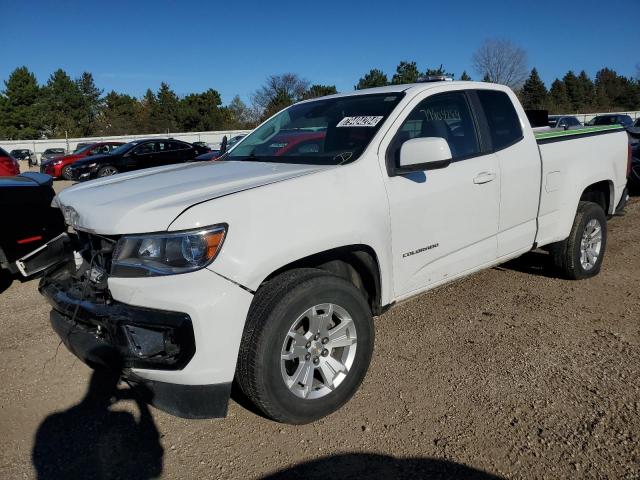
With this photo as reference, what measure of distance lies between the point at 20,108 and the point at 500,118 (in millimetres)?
77124

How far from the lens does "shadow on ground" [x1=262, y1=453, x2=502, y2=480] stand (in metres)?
2.40

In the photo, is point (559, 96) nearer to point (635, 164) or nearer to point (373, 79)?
point (373, 79)

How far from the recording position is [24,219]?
4531 mm

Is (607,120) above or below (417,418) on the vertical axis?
above

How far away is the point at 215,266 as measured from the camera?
92.7 inches

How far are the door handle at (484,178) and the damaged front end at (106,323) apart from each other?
229cm

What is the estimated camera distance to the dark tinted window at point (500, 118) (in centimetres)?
396

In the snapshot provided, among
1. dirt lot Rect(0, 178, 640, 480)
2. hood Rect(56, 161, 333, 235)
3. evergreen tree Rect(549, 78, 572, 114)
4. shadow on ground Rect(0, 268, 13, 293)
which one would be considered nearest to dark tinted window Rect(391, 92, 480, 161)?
hood Rect(56, 161, 333, 235)

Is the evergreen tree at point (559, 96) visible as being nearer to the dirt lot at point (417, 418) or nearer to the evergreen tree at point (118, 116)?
the evergreen tree at point (118, 116)

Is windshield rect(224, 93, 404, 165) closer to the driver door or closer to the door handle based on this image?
the driver door

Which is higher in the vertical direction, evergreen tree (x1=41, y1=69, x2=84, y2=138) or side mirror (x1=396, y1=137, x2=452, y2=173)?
evergreen tree (x1=41, y1=69, x2=84, y2=138)

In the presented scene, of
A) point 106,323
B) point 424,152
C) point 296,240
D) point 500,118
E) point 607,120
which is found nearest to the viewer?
point 106,323

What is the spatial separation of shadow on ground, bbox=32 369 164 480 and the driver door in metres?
1.68

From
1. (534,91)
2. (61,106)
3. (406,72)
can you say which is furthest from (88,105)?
(534,91)
